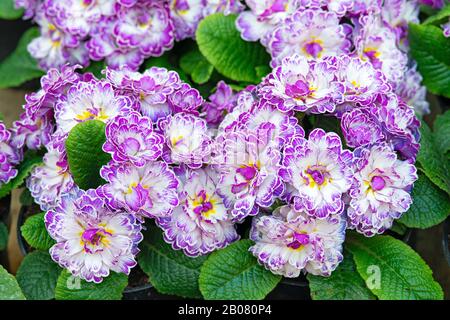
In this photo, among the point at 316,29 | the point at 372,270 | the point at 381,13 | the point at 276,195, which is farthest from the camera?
the point at 381,13

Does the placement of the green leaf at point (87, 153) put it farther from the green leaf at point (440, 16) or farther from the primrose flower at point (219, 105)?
the green leaf at point (440, 16)

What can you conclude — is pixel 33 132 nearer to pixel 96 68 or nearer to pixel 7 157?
pixel 7 157

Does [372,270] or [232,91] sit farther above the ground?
[232,91]

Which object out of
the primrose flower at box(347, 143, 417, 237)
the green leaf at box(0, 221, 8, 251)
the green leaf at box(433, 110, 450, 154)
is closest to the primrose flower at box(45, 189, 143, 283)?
the green leaf at box(0, 221, 8, 251)

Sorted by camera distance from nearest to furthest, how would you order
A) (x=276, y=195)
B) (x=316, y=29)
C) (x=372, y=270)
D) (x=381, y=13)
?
(x=276, y=195) < (x=372, y=270) < (x=316, y=29) < (x=381, y=13)

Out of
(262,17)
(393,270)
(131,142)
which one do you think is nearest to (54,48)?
(262,17)

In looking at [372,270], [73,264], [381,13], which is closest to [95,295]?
[73,264]

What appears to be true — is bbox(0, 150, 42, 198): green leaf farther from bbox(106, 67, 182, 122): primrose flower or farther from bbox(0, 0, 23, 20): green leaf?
bbox(0, 0, 23, 20): green leaf
